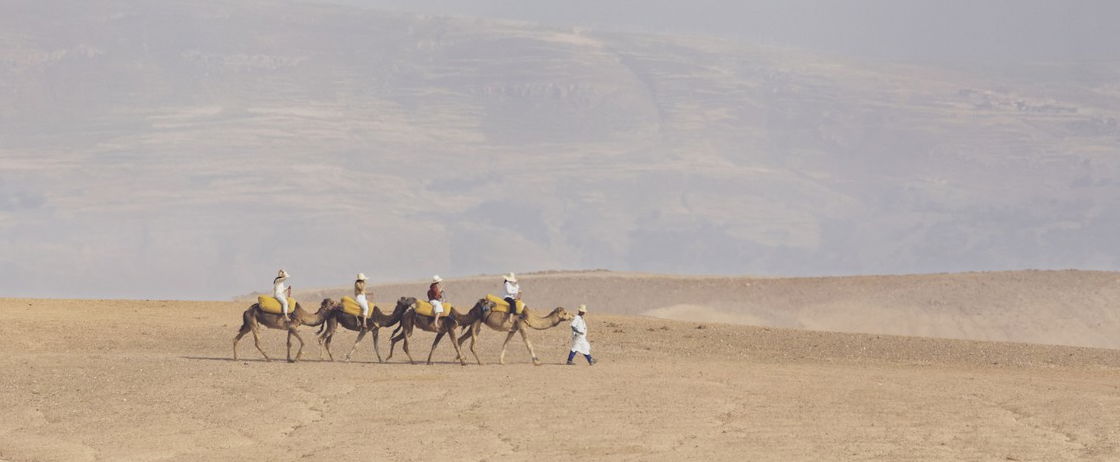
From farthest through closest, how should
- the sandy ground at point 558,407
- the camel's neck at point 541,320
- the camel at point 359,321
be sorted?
the camel at point 359,321 < the camel's neck at point 541,320 < the sandy ground at point 558,407

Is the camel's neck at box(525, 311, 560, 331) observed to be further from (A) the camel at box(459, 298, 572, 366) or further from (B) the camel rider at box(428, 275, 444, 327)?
(B) the camel rider at box(428, 275, 444, 327)

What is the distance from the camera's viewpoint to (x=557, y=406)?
1057 inches

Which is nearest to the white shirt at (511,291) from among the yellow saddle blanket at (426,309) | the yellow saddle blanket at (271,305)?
the yellow saddle blanket at (426,309)

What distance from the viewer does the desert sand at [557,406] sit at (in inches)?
931

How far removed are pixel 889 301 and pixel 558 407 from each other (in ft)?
105

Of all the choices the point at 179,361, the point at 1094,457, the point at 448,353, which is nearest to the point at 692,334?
the point at 448,353

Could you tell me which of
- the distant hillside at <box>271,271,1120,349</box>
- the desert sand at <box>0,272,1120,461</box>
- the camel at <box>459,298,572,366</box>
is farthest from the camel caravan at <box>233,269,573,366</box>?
the distant hillside at <box>271,271,1120,349</box>

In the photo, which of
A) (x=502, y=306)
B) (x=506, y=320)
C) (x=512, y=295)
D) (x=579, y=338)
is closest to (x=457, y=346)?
(x=506, y=320)

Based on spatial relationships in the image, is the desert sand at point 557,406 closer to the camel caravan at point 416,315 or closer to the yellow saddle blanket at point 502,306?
the camel caravan at point 416,315

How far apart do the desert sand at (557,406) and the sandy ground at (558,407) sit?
0.06m

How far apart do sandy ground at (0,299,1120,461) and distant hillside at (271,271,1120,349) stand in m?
15.8

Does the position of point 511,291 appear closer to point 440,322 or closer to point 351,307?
point 440,322

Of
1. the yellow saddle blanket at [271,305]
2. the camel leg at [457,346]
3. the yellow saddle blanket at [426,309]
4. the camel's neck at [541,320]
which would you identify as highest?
the yellow saddle blanket at [271,305]

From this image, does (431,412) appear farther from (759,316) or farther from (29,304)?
(759,316)
